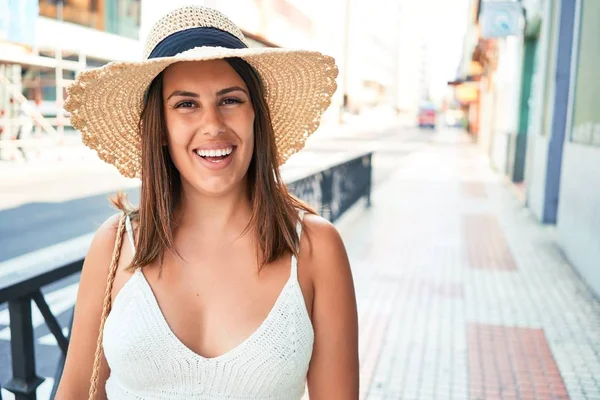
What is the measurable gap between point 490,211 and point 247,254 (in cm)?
980

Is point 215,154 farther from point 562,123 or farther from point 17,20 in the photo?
point 17,20

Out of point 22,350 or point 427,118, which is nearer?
point 22,350

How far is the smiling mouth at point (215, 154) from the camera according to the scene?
60.8 inches

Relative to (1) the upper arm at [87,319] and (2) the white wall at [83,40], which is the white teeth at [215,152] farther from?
(2) the white wall at [83,40]

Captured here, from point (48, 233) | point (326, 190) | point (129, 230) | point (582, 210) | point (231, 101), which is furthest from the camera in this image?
point (48, 233)

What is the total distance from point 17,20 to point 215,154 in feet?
53.4

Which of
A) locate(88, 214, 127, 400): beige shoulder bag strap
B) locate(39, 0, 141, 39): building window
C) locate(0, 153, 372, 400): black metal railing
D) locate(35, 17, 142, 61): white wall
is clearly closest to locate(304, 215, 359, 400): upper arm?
locate(88, 214, 127, 400): beige shoulder bag strap

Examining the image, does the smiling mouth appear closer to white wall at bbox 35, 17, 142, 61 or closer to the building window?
white wall at bbox 35, 17, 142, 61

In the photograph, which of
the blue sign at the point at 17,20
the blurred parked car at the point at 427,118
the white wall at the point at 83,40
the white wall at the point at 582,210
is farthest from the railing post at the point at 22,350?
the blurred parked car at the point at 427,118

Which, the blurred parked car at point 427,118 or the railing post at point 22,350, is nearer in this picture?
the railing post at point 22,350

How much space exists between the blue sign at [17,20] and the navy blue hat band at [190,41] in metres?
15.6

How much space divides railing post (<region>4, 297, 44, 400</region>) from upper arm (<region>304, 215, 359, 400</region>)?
3.17 ft

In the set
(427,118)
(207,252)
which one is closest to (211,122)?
(207,252)

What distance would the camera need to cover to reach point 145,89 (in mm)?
1674
